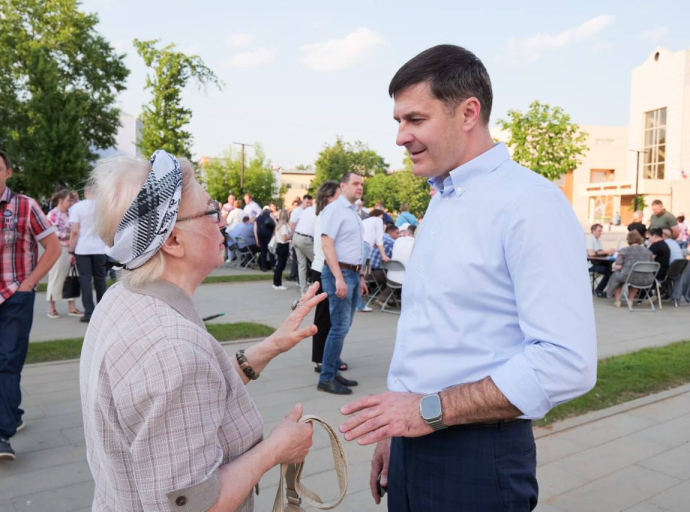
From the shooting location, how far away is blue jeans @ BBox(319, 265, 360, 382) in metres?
5.63

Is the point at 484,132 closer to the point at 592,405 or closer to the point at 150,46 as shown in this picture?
the point at 592,405

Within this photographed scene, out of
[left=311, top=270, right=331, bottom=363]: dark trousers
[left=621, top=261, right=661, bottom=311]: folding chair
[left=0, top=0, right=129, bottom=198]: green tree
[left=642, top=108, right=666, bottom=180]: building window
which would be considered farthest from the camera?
[left=642, top=108, right=666, bottom=180]: building window

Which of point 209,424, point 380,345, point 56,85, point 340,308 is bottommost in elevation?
point 380,345

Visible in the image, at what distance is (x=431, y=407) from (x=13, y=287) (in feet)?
11.5

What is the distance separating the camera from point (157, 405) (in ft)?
4.39

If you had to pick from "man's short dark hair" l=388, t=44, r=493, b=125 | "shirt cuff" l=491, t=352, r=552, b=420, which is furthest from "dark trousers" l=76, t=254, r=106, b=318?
"shirt cuff" l=491, t=352, r=552, b=420

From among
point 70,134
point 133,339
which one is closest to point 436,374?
point 133,339

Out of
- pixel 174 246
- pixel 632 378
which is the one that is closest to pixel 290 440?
pixel 174 246

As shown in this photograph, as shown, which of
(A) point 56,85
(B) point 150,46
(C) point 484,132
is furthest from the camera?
(B) point 150,46

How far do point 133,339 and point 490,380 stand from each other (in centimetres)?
92

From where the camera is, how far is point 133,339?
4.71 ft

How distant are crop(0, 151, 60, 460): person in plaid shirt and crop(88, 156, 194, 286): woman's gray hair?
2.76m

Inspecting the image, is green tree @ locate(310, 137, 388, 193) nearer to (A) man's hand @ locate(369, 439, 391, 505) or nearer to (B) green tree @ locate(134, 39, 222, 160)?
(B) green tree @ locate(134, 39, 222, 160)

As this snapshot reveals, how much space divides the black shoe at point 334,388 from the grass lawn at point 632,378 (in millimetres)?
1816
